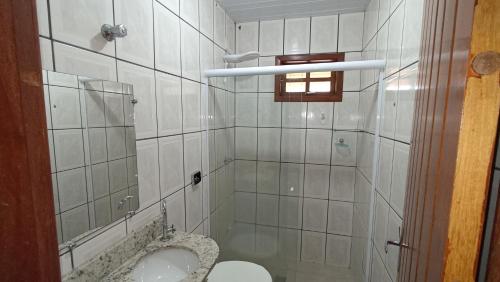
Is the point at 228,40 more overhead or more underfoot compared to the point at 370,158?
more overhead

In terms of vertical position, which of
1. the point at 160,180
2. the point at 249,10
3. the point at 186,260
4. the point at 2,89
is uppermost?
the point at 249,10

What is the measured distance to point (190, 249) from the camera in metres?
1.15

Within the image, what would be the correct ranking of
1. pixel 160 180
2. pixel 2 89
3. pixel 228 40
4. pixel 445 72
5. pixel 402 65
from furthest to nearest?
pixel 228 40 → pixel 160 180 → pixel 402 65 → pixel 445 72 → pixel 2 89

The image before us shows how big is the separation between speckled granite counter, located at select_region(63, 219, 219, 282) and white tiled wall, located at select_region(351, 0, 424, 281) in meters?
0.97

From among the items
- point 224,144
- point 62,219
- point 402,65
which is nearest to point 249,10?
point 224,144

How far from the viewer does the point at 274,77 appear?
1.80 metres

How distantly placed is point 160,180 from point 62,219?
1.68 ft

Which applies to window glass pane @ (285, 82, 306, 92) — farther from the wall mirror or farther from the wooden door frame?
the wooden door frame

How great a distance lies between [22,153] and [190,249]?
1.00 meters

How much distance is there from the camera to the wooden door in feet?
1.24

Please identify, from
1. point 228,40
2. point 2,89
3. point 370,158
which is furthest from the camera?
point 228,40

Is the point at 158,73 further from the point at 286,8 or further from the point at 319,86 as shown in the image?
the point at 319,86

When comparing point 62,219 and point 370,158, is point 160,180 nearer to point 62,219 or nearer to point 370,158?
point 62,219

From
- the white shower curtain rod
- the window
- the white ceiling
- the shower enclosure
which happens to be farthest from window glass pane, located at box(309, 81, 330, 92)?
the white shower curtain rod
